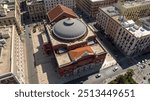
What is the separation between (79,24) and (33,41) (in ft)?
143

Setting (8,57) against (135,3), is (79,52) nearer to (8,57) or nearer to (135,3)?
(8,57)

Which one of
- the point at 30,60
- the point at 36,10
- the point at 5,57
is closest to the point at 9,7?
the point at 36,10

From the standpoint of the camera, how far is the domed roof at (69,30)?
Result: 100m

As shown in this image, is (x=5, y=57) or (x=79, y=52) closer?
(x=5, y=57)

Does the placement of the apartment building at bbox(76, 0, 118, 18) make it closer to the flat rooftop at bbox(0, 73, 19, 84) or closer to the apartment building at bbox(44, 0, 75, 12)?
the apartment building at bbox(44, 0, 75, 12)

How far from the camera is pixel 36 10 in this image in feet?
482

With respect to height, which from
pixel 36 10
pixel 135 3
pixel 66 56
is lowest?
pixel 66 56

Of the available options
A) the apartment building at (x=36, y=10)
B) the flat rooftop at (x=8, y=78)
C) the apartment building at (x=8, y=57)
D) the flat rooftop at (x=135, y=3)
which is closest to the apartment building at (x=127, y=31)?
the flat rooftop at (x=135, y=3)

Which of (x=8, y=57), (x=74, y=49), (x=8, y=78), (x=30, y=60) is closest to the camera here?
(x=8, y=78)

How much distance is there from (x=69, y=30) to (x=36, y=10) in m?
62.2

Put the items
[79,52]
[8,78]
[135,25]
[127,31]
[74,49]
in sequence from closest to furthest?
[8,78]
[79,52]
[74,49]
[127,31]
[135,25]

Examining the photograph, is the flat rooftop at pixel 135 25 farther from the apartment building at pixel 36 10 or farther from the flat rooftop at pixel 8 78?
the flat rooftop at pixel 8 78

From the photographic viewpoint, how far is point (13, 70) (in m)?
74.4

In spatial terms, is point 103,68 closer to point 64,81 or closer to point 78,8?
point 64,81
